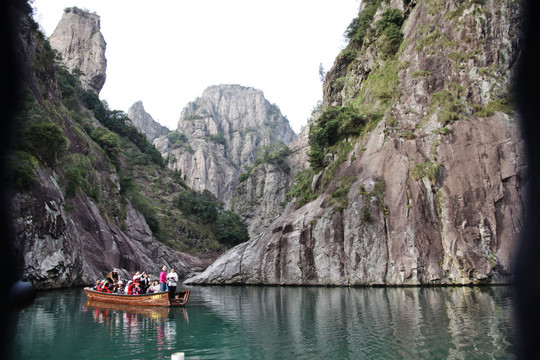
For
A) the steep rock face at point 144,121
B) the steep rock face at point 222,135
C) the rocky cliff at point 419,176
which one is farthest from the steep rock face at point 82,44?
the rocky cliff at point 419,176

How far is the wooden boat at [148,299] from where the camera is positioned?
17875mm

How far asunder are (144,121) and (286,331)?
530 ft

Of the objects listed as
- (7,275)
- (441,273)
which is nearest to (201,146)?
(441,273)

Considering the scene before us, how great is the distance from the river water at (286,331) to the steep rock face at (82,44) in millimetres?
85894

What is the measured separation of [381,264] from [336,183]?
9461 mm

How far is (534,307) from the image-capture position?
2.44 m

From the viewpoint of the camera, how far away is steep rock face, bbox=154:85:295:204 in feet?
416

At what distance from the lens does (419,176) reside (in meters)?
26.7

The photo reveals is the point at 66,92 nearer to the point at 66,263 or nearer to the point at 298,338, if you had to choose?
the point at 66,263

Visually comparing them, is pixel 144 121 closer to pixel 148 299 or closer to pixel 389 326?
pixel 148 299

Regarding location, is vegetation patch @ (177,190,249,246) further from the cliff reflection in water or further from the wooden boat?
the cliff reflection in water

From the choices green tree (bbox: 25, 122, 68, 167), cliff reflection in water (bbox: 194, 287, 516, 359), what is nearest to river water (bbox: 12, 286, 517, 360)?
cliff reflection in water (bbox: 194, 287, 516, 359)

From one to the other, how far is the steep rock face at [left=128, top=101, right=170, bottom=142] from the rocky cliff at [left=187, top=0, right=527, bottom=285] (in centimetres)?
13427

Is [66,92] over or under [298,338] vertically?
over
